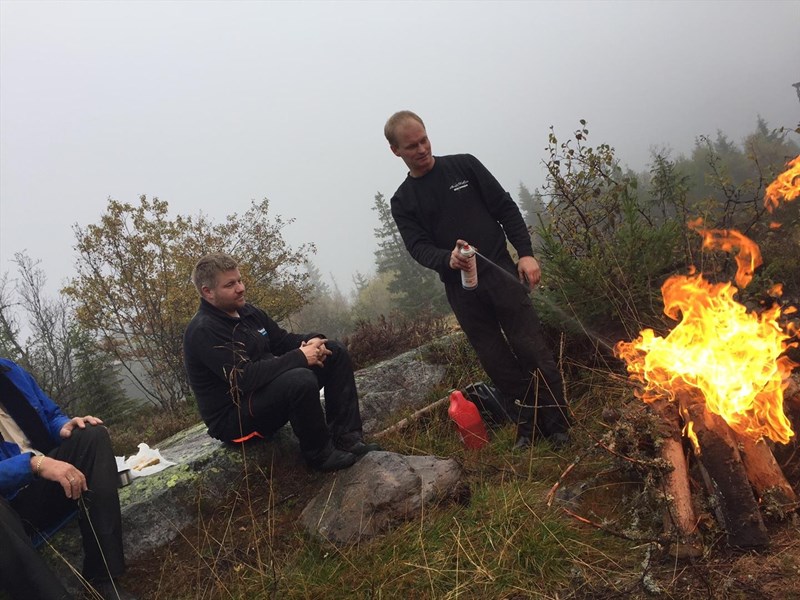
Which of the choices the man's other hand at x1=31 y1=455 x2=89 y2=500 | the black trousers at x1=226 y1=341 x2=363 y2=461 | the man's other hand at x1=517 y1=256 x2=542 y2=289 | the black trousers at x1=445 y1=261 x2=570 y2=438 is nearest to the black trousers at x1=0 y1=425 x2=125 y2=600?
the man's other hand at x1=31 y1=455 x2=89 y2=500

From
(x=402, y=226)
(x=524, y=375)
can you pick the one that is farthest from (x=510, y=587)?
(x=402, y=226)

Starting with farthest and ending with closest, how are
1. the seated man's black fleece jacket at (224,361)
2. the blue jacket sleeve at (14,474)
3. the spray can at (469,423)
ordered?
the spray can at (469,423)
the seated man's black fleece jacket at (224,361)
the blue jacket sleeve at (14,474)

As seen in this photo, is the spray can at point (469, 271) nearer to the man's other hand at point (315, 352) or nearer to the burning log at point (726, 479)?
the man's other hand at point (315, 352)

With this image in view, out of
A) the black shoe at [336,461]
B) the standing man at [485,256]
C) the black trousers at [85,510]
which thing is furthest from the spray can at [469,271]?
the black trousers at [85,510]

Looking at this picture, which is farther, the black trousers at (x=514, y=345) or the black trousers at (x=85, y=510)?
the black trousers at (x=514, y=345)

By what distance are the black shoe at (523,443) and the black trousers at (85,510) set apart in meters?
2.48

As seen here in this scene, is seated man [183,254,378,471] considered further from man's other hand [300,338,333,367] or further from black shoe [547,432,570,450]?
black shoe [547,432,570,450]

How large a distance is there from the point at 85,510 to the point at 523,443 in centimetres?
267

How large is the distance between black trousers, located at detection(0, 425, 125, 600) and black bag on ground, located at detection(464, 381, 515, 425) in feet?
8.82

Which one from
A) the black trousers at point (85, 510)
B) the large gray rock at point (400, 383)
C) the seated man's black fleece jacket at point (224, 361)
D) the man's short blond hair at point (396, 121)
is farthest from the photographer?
the large gray rock at point (400, 383)

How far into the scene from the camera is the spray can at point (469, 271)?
3076mm

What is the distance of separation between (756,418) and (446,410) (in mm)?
2437

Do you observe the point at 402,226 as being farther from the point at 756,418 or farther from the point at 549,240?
the point at 756,418

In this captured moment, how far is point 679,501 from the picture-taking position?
7.11 ft
